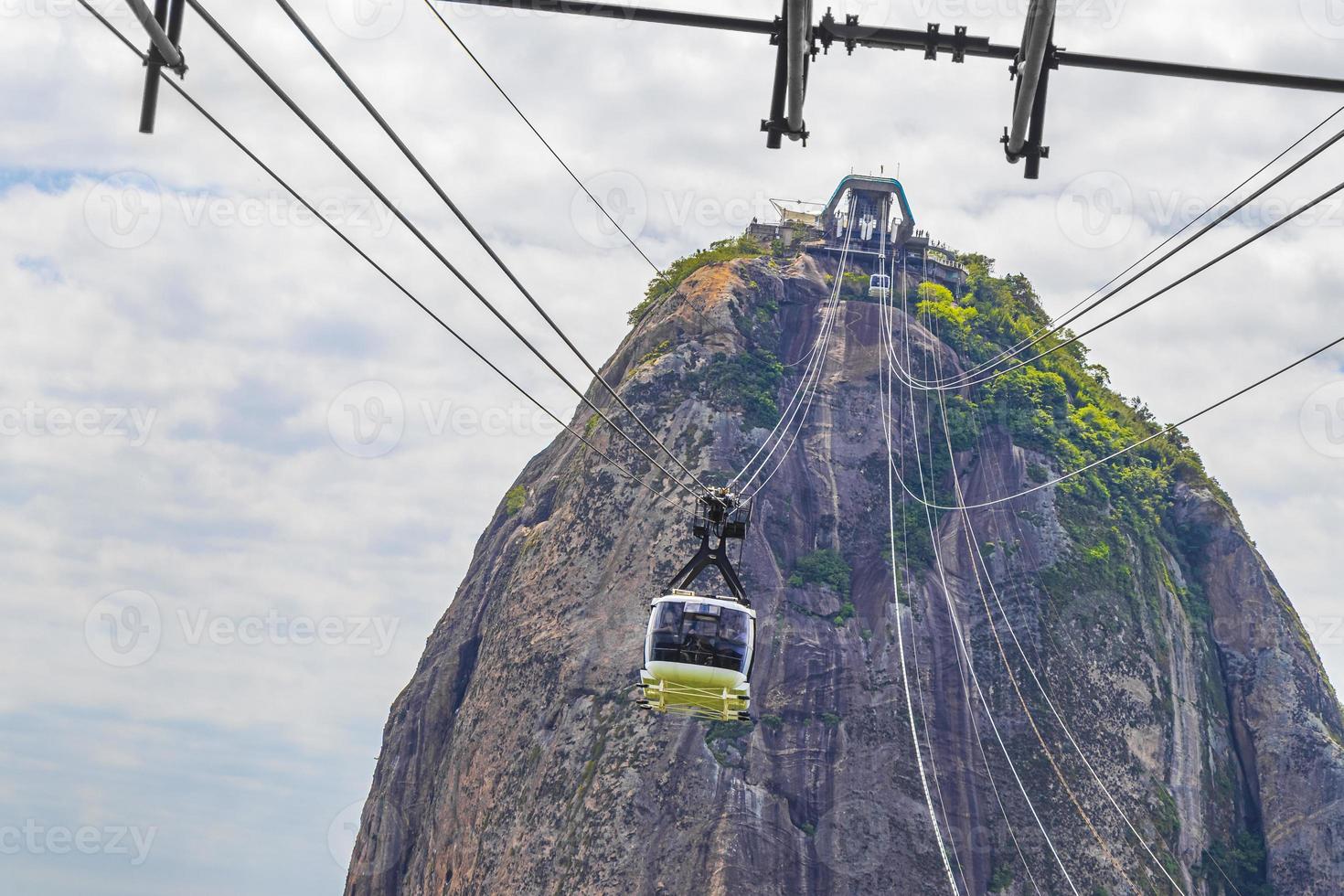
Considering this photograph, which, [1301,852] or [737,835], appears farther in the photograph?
[1301,852]

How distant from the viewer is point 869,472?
277ft

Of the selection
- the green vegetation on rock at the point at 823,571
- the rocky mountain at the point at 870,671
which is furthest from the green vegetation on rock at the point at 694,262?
the green vegetation on rock at the point at 823,571

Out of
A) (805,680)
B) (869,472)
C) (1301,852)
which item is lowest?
(1301,852)

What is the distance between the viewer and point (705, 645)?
98.3 ft

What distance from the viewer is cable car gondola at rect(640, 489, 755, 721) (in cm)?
2998

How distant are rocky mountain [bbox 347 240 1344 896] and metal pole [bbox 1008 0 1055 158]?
54955 millimetres

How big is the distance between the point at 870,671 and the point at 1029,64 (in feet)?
210

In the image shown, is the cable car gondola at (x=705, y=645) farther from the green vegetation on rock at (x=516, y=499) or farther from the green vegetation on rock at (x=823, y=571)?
the green vegetation on rock at (x=516, y=499)

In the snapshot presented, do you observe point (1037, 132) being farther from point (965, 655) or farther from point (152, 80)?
point (965, 655)

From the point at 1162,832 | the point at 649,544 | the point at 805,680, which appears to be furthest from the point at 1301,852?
the point at 649,544

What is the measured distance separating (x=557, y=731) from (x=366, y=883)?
20.0 meters

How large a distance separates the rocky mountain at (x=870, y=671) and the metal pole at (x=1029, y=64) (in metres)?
55.0

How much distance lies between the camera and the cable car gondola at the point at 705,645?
30.0 m

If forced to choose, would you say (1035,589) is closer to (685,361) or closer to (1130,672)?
(1130,672)
